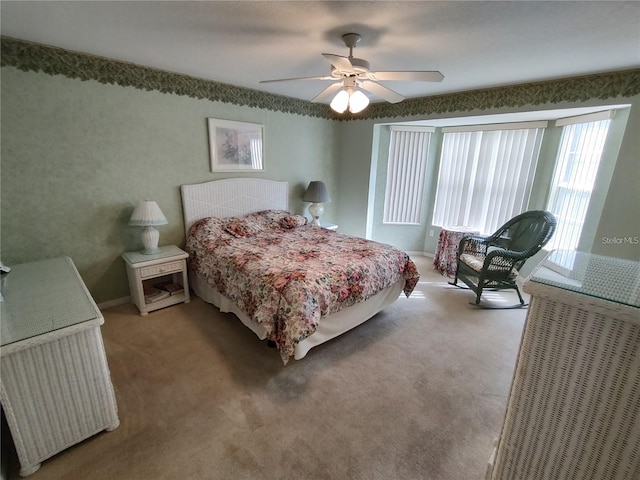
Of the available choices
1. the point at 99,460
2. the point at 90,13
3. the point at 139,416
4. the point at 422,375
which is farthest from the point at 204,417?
the point at 90,13

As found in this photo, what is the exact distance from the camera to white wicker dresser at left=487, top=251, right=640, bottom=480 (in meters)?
0.84

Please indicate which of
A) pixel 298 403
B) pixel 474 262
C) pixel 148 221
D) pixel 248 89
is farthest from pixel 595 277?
pixel 248 89

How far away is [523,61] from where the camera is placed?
2.34m

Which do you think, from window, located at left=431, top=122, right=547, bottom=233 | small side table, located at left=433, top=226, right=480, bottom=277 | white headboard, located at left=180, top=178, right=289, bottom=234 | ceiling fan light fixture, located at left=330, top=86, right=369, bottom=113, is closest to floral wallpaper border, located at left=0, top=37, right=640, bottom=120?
window, located at left=431, top=122, right=547, bottom=233

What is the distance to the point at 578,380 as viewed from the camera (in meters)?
0.92

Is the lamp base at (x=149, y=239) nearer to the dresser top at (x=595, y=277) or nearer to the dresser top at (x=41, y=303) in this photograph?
the dresser top at (x=41, y=303)

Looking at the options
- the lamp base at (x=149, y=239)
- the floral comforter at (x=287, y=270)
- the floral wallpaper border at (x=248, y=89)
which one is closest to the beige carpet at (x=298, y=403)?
the floral comforter at (x=287, y=270)

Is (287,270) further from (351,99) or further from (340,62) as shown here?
(340,62)

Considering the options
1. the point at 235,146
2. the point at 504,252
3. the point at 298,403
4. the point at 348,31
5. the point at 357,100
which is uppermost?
the point at 348,31

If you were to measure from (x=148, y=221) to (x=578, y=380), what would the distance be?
3.10 metres

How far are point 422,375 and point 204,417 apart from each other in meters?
1.52

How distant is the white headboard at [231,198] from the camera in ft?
11.0

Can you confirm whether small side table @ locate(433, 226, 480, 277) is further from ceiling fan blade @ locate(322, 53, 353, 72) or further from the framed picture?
ceiling fan blade @ locate(322, 53, 353, 72)

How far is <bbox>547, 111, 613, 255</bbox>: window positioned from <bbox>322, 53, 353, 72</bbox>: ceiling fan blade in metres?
2.77
